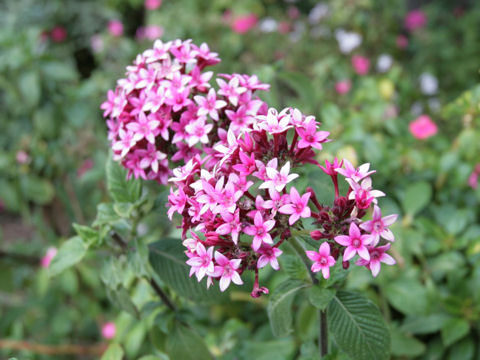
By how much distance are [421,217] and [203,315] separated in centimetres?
93

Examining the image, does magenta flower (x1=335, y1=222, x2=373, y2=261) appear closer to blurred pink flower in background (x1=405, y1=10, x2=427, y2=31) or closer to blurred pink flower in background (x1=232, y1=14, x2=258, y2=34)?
blurred pink flower in background (x1=232, y1=14, x2=258, y2=34)

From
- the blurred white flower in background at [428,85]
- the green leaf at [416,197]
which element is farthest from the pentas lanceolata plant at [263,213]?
the blurred white flower in background at [428,85]

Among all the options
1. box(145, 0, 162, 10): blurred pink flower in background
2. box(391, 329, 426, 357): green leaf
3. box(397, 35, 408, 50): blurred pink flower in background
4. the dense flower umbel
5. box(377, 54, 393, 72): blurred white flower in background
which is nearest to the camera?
the dense flower umbel

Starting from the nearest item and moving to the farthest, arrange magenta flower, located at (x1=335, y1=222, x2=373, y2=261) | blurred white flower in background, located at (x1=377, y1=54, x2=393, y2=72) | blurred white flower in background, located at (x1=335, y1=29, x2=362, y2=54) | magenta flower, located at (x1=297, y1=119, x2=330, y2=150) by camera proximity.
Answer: magenta flower, located at (x1=335, y1=222, x2=373, y2=261) → magenta flower, located at (x1=297, y1=119, x2=330, y2=150) → blurred white flower in background, located at (x1=377, y1=54, x2=393, y2=72) → blurred white flower in background, located at (x1=335, y1=29, x2=362, y2=54)

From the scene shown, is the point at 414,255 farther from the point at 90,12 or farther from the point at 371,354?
the point at 90,12

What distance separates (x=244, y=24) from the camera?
12.6 feet

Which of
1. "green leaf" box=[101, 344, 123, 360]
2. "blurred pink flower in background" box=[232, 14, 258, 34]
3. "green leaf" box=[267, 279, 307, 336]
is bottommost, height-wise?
"green leaf" box=[101, 344, 123, 360]

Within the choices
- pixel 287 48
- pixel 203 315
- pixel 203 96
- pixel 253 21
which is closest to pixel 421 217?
pixel 203 315

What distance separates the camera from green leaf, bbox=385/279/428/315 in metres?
1.40

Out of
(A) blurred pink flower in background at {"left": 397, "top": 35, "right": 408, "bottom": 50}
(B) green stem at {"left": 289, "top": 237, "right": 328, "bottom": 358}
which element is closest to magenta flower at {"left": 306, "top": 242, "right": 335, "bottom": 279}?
(B) green stem at {"left": 289, "top": 237, "right": 328, "bottom": 358}

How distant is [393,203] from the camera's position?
1763 millimetres

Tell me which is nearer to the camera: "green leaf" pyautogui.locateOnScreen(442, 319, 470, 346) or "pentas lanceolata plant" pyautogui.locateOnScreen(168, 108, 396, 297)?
"pentas lanceolata plant" pyautogui.locateOnScreen(168, 108, 396, 297)

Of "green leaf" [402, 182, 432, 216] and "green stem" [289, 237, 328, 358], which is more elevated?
"green stem" [289, 237, 328, 358]

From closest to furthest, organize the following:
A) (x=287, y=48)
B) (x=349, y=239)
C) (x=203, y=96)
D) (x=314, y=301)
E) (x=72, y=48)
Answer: (x=349, y=239)
(x=314, y=301)
(x=203, y=96)
(x=287, y=48)
(x=72, y=48)
